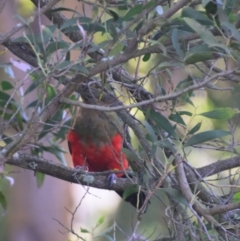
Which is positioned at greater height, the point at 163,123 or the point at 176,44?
the point at 176,44

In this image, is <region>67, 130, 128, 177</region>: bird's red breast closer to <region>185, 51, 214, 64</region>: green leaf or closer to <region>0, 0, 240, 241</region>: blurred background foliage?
<region>0, 0, 240, 241</region>: blurred background foliage

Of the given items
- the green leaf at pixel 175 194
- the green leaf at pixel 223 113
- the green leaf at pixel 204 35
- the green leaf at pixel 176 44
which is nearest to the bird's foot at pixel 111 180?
the green leaf at pixel 175 194

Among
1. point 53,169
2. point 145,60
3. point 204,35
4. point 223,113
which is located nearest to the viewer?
point 204,35

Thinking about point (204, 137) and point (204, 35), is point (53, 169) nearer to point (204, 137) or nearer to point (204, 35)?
point (204, 137)

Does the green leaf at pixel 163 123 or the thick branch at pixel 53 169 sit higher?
the green leaf at pixel 163 123

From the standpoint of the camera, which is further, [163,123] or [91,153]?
[91,153]

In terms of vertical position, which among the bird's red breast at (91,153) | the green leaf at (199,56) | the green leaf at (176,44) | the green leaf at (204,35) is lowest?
the bird's red breast at (91,153)

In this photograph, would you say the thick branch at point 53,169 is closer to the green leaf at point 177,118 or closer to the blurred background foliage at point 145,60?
the blurred background foliage at point 145,60

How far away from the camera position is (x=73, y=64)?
51.7 inches

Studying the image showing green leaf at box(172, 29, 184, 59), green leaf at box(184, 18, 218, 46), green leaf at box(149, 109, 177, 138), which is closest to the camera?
green leaf at box(184, 18, 218, 46)

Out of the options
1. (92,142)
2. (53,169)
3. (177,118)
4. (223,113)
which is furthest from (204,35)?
(92,142)

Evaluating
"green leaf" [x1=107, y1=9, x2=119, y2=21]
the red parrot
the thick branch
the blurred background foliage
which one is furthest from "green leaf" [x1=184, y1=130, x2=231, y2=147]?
the red parrot

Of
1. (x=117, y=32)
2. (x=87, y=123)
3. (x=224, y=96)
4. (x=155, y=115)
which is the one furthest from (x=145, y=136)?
(x=224, y=96)

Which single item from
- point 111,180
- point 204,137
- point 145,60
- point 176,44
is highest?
point 176,44
